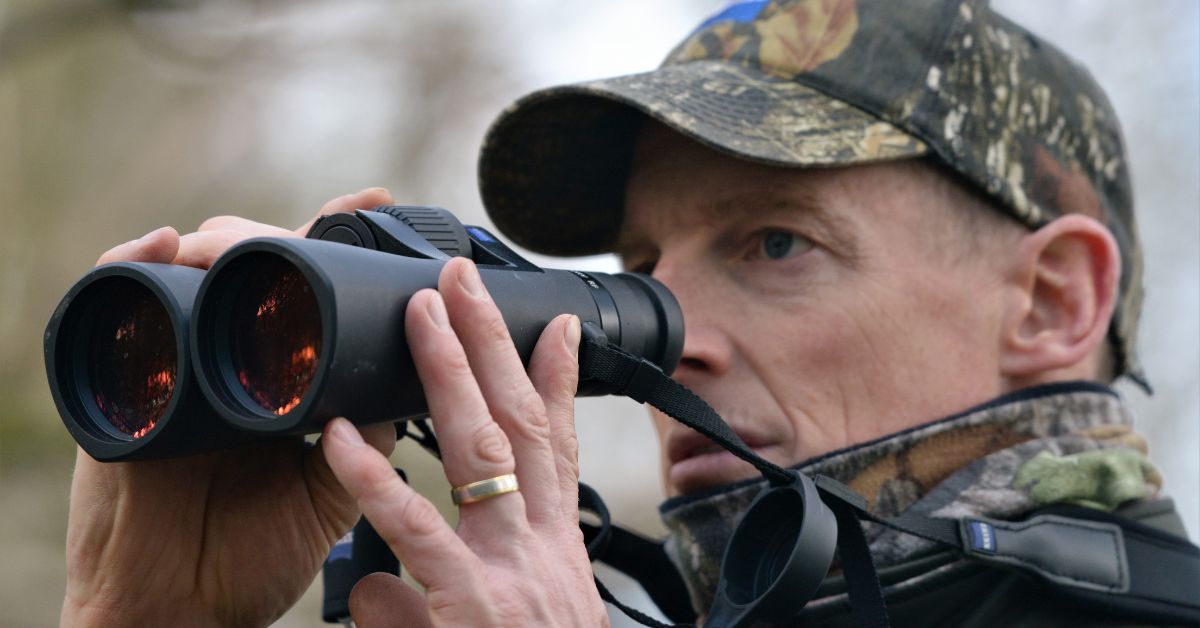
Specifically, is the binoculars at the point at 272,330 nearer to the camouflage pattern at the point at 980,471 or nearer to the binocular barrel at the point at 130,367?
the binocular barrel at the point at 130,367

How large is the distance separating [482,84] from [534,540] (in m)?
5.54

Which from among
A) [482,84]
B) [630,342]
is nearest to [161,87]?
[482,84]

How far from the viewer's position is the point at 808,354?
1858 mm

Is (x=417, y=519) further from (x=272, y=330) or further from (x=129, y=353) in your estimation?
(x=129, y=353)

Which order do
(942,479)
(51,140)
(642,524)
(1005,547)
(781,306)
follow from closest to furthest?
(1005,547) → (942,479) → (781,306) → (51,140) → (642,524)

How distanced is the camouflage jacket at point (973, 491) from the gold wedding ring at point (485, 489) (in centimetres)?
76

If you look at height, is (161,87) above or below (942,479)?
above

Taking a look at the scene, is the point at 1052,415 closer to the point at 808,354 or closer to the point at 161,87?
the point at 808,354

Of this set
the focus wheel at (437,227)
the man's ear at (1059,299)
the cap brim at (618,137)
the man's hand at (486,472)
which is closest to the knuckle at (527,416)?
the man's hand at (486,472)

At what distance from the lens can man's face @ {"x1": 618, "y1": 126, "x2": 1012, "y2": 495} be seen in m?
1.84

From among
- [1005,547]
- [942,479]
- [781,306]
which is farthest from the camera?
[781,306]

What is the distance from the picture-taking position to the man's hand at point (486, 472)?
3.48 feet

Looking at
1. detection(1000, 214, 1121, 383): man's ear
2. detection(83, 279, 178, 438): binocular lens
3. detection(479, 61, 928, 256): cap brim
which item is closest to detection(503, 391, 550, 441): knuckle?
detection(83, 279, 178, 438): binocular lens

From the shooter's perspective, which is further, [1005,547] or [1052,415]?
[1052,415]
